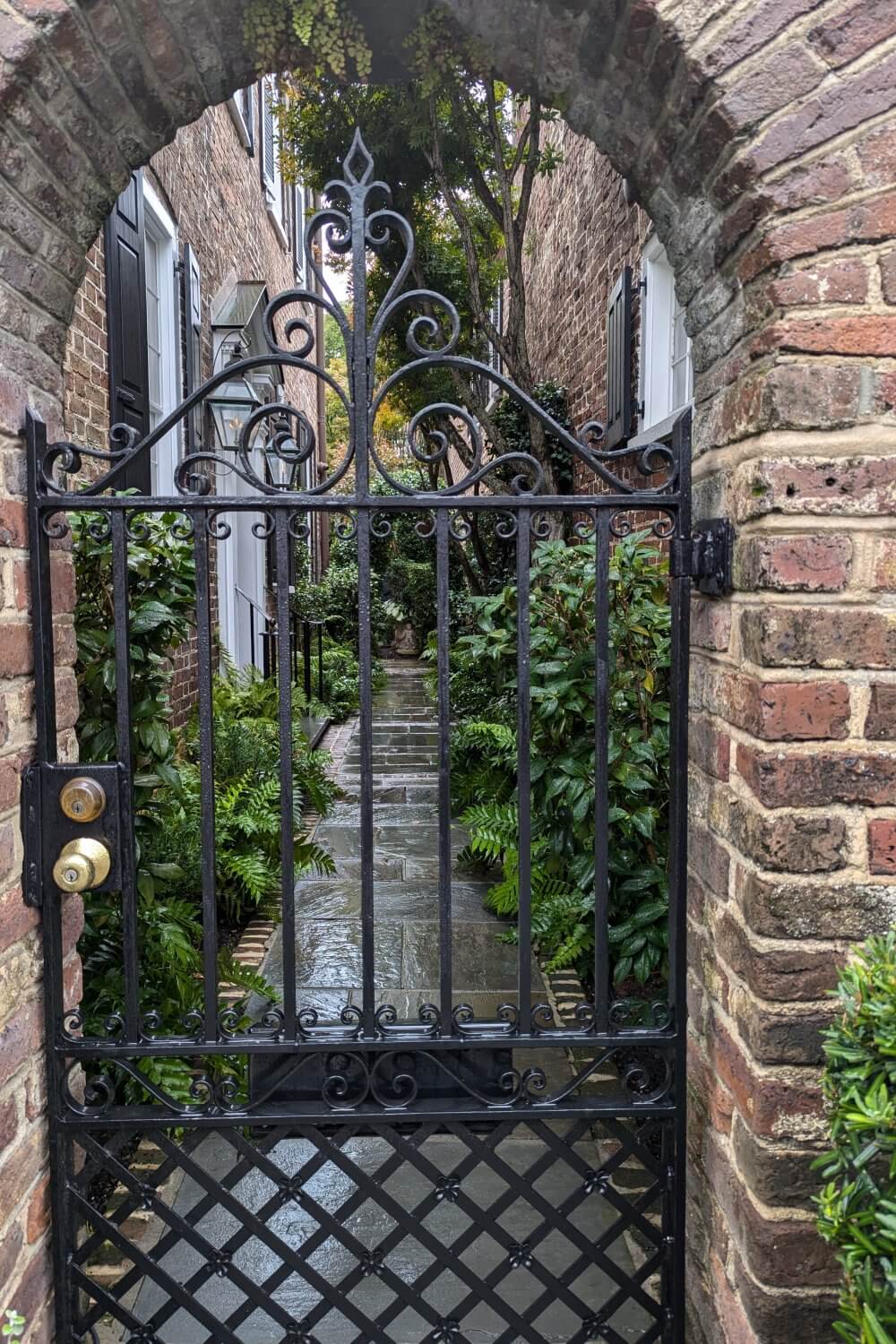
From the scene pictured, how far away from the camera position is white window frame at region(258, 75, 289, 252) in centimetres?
962

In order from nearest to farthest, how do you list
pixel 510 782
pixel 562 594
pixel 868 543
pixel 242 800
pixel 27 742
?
pixel 868 543 → pixel 27 742 → pixel 562 594 → pixel 242 800 → pixel 510 782

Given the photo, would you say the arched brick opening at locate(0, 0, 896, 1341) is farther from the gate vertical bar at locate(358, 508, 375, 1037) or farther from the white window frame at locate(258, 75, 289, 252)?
the white window frame at locate(258, 75, 289, 252)

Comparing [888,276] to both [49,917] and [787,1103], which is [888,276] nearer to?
[787,1103]

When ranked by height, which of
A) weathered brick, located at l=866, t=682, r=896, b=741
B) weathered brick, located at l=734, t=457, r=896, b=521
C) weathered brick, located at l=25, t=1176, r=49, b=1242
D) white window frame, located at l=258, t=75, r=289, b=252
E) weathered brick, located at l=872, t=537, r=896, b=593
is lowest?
weathered brick, located at l=25, t=1176, r=49, b=1242

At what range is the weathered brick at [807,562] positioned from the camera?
5.07ft

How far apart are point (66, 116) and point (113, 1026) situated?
5.77 ft

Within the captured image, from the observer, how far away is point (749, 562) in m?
1.62

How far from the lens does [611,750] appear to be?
3080mm

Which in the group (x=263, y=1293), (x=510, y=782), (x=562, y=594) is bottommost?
(x=263, y=1293)

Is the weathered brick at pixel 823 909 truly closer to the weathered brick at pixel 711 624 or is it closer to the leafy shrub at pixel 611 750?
the weathered brick at pixel 711 624

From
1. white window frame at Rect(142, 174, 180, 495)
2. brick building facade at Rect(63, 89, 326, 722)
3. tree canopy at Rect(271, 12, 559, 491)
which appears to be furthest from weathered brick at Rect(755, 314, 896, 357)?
white window frame at Rect(142, 174, 180, 495)

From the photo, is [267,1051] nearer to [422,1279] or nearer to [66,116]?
[422,1279]

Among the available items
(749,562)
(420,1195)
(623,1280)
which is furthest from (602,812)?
(420,1195)

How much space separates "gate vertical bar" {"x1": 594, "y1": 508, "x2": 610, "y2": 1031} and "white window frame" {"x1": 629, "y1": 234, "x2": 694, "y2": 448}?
3.57 meters
